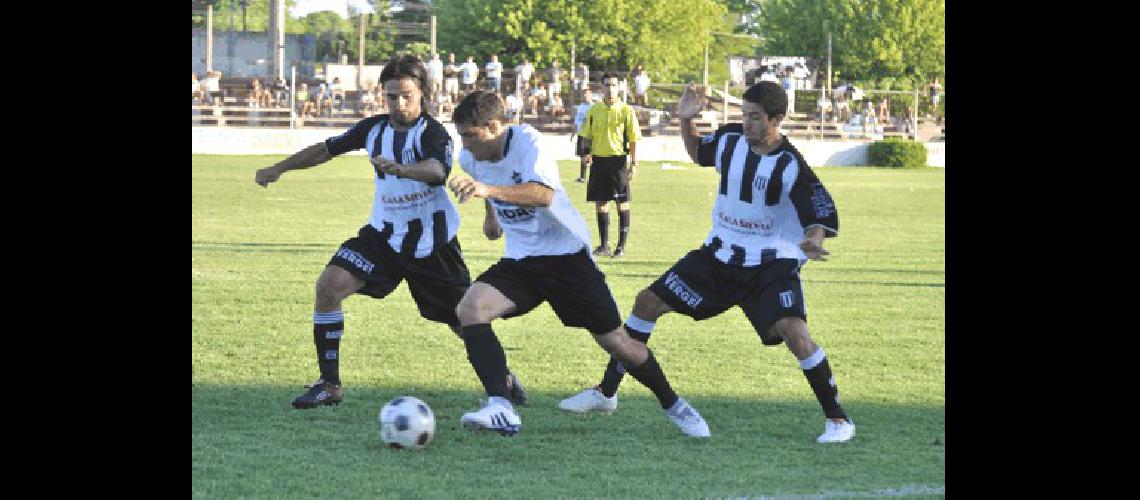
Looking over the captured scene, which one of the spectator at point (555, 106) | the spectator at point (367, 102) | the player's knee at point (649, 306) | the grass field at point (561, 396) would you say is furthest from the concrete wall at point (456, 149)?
the player's knee at point (649, 306)

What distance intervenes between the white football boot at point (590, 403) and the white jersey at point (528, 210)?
868 millimetres

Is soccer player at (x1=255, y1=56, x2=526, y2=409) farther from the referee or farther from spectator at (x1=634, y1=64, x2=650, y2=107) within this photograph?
spectator at (x1=634, y1=64, x2=650, y2=107)

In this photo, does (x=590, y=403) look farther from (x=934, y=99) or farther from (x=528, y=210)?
(x=934, y=99)

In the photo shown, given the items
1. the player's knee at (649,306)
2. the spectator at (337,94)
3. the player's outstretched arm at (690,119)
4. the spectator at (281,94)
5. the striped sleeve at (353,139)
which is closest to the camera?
the player's knee at (649,306)

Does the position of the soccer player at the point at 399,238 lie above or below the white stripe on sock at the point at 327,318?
above

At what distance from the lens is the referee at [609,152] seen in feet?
56.5

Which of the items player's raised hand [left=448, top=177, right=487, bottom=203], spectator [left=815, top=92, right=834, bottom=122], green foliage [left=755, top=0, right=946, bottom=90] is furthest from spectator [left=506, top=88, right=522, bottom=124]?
player's raised hand [left=448, top=177, right=487, bottom=203]

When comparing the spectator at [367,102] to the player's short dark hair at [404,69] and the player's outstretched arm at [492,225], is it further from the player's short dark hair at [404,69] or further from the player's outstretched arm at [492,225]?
the player's outstretched arm at [492,225]

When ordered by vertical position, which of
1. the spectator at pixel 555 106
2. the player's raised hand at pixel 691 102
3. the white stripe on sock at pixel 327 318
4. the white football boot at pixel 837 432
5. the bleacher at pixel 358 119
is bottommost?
the white football boot at pixel 837 432

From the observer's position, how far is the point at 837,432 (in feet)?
24.3

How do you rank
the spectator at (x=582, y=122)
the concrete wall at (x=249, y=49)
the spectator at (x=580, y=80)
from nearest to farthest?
the spectator at (x=582, y=122) → the spectator at (x=580, y=80) → the concrete wall at (x=249, y=49)

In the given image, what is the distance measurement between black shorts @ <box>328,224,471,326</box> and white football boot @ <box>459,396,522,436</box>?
1066 mm
